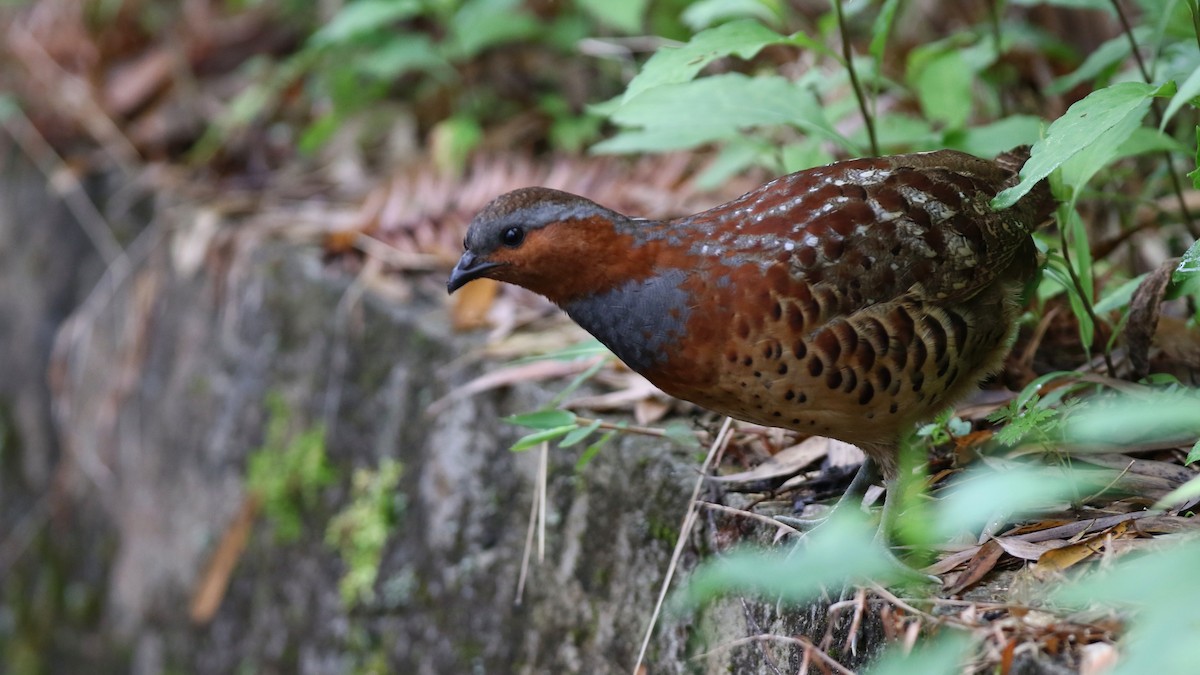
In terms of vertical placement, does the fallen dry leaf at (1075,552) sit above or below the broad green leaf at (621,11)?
below

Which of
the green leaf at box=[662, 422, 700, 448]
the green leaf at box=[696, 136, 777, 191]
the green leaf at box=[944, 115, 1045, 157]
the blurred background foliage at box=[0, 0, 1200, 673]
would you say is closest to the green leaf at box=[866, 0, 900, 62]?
the blurred background foliage at box=[0, 0, 1200, 673]

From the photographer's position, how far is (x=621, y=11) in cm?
452

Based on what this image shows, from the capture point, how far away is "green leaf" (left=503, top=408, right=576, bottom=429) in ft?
9.02

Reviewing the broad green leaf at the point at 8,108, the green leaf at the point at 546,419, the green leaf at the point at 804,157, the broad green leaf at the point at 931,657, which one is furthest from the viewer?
the broad green leaf at the point at 8,108

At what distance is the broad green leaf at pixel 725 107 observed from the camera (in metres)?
3.03

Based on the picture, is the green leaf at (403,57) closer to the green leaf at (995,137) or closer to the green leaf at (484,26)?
the green leaf at (484,26)

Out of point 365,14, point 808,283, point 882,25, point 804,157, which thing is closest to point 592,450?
point 808,283

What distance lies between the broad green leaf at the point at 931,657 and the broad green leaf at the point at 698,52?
1199 mm

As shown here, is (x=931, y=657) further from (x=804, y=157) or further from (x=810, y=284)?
(x=804, y=157)

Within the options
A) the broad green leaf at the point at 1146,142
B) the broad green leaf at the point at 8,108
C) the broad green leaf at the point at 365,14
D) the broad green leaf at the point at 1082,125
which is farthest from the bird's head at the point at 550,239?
the broad green leaf at the point at 8,108

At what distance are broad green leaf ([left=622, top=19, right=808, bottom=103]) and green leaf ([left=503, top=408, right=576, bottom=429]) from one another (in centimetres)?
71

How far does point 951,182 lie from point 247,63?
4.87m

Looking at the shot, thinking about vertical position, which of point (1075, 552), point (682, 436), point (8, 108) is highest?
point (1075, 552)

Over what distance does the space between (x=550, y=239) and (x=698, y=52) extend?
50cm
